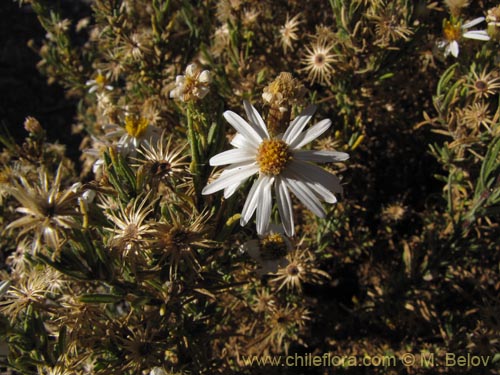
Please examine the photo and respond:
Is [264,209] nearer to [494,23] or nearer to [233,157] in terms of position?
[233,157]

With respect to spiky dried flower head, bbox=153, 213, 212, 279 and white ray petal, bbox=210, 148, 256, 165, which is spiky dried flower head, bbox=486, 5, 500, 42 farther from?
spiky dried flower head, bbox=153, 213, 212, 279

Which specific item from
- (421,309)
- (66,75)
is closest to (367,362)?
(421,309)

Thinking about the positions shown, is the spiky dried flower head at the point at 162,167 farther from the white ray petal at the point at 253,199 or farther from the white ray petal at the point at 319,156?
the white ray petal at the point at 319,156

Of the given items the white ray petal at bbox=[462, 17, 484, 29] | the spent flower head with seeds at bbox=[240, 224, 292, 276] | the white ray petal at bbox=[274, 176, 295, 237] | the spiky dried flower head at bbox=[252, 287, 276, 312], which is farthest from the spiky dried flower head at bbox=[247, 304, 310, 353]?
the white ray petal at bbox=[462, 17, 484, 29]

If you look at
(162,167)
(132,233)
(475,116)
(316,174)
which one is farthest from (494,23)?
(132,233)

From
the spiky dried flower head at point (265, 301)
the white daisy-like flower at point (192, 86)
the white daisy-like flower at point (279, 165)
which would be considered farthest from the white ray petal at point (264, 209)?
the spiky dried flower head at point (265, 301)

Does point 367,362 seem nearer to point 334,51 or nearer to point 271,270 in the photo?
point 271,270
